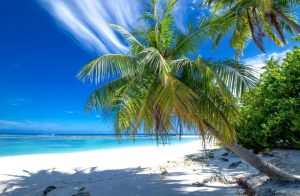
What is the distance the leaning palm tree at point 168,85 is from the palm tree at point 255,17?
1.42 m

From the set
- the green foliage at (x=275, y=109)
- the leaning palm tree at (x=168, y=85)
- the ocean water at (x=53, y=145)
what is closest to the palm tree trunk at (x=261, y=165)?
the leaning palm tree at (x=168, y=85)

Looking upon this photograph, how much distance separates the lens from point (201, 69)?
5371 mm

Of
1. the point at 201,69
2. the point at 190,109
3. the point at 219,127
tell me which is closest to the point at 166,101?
the point at 190,109

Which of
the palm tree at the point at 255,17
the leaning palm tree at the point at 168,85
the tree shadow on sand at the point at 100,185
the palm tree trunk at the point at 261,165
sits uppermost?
the palm tree at the point at 255,17

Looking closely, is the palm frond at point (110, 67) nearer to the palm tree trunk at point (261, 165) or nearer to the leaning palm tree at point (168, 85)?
the leaning palm tree at point (168, 85)

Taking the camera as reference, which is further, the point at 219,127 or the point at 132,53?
the point at 132,53

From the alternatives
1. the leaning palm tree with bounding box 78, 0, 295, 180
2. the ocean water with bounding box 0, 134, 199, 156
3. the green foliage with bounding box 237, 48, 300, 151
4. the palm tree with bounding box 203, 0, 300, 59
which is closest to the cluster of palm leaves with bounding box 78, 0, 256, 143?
the leaning palm tree with bounding box 78, 0, 295, 180

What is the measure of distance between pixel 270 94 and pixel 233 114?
5.84 m

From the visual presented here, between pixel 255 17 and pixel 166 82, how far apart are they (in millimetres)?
5076

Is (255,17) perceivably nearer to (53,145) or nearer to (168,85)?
(168,85)

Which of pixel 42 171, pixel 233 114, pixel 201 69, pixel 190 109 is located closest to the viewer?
pixel 190 109

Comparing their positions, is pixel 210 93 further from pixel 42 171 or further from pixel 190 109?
pixel 42 171

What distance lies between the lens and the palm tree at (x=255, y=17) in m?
A: 7.43

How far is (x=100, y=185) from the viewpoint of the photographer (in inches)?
334
